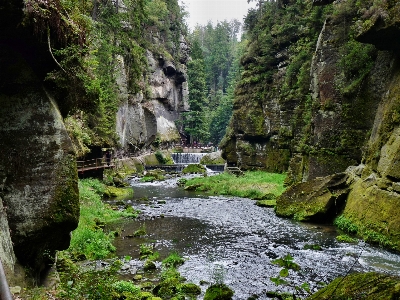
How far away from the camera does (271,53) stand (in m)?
38.0

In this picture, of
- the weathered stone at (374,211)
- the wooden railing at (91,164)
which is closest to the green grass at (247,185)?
the wooden railing at (91,164)

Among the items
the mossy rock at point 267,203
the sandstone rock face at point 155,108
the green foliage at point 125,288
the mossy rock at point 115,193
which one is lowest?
the mossy rock at point 267,203

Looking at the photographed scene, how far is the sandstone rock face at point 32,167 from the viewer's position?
21.9ft

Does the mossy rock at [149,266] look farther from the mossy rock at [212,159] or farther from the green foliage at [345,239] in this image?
the mossy rock at [212,159]

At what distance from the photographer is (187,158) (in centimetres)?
5491

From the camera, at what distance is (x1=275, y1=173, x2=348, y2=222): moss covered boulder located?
1744 cm

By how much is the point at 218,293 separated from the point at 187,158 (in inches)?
1831

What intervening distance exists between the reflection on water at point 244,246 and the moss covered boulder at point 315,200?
33.6 inches

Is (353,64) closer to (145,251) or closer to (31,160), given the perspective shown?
(145,251)

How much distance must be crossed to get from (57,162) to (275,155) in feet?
99.6

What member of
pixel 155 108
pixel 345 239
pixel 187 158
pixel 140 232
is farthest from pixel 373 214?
pixel 155 108

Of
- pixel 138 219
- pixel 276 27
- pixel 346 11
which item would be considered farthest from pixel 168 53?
pixel 138 219

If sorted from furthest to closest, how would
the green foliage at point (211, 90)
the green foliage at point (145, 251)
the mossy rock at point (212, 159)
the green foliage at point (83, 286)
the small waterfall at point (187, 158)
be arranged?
the green foliage at point (211, 90)
the small waterfall at point (187, 158)
the mossy rock at point (212, 159)
the green foliage at point (145, 251)
the green foliage at point (83, 286)

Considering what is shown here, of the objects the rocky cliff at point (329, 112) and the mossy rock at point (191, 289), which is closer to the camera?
the mossy rock at point (191, 289)
